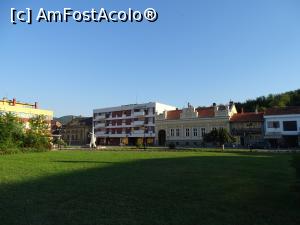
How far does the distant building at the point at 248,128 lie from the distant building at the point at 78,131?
4953 centimetres

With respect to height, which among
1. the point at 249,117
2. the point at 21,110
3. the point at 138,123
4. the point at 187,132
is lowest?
the point at 187,132

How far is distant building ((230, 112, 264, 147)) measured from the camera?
59.4m

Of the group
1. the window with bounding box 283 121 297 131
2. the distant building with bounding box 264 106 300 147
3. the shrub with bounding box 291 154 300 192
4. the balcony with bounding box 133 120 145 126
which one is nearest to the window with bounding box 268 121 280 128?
the distant building with bounding box 264 106 300 147

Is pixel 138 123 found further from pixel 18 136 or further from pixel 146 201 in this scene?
pixel 146 201

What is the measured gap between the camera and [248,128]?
60375mm

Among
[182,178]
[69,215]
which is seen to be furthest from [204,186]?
[69,215]

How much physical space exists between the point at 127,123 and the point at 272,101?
39917mm

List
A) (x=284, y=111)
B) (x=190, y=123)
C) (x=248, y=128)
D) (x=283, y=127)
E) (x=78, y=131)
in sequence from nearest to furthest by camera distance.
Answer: (x=283, y=127)
(x=284, y=111)
(x=248, y=128)
(x=190, y=123)
(x=78, y=131)

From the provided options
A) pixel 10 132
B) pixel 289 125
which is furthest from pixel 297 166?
pixel 289 125

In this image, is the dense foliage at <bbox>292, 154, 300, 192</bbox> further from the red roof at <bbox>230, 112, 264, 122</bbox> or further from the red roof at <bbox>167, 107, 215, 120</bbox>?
the red roof at <bbox>167, 107, 215, 120</bbox>

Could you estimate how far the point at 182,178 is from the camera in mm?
12914

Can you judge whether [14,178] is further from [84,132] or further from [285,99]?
[84,132]

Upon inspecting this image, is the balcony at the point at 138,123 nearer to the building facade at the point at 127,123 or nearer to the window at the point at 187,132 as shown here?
the building facade at the point at 127,123

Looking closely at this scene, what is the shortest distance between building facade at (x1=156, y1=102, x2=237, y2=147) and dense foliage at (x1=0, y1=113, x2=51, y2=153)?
108 feet
